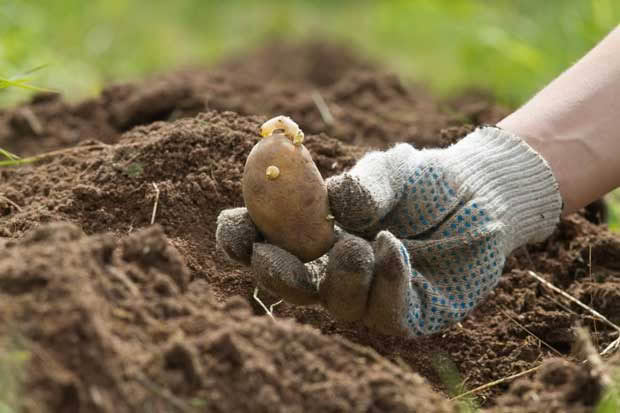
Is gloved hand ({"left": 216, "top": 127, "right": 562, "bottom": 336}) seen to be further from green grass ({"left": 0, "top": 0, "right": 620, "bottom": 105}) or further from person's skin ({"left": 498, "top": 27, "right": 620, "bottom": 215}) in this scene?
green grass ({"left": 0, "top": 0, "right": 620, "bottom": 105})

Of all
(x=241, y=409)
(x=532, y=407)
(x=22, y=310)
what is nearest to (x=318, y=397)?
(x=241, y=409)

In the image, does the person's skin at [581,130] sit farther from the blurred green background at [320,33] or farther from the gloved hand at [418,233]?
the blurred green background at [320,33]

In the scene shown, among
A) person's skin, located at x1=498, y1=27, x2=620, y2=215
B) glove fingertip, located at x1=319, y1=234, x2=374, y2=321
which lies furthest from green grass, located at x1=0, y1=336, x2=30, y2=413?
person's skin, located at x1=498, y1=27, x2=620, y2=215

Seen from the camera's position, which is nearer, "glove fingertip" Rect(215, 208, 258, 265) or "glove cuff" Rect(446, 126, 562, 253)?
"glove fingertip" Rect(215, 208, 258, 265)

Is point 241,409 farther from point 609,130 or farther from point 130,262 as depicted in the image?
point 609,130

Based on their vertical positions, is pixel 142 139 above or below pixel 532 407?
above

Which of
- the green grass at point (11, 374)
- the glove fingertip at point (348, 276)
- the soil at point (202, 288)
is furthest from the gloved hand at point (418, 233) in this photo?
the green grass at point (11, 374)
